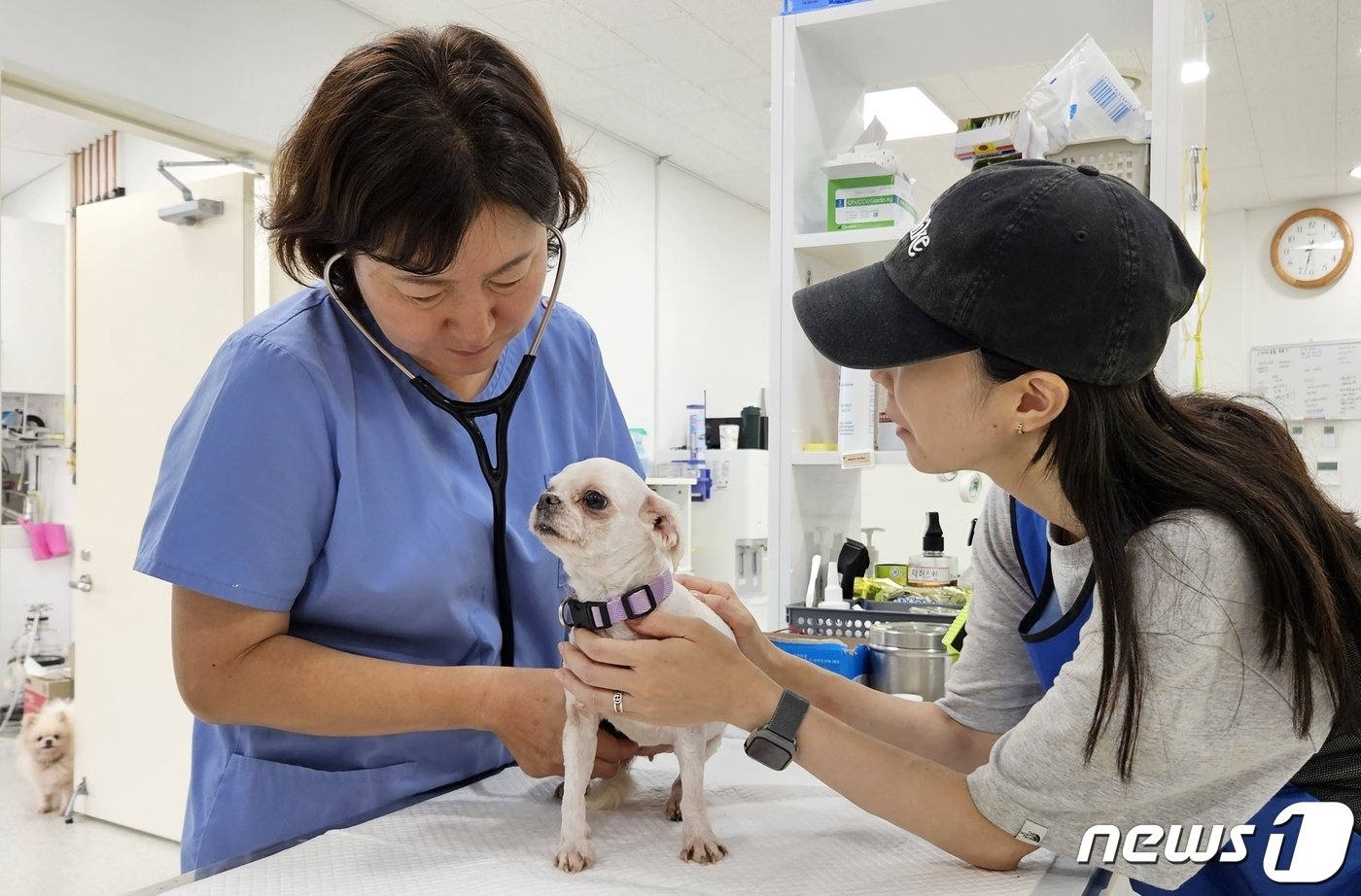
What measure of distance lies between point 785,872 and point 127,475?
3639 mm

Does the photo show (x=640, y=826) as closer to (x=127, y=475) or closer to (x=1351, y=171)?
(x=127, y=475)

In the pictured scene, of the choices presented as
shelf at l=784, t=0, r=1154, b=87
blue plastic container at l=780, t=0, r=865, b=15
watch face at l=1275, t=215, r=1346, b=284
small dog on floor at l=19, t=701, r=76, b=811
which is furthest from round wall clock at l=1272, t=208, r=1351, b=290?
small dog on floor at l=19, t=701, r=76, b=811

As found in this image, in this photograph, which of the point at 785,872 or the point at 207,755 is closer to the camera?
the point at 785,872

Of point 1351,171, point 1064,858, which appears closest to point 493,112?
point 1064,858

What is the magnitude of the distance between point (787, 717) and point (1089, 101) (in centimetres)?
137

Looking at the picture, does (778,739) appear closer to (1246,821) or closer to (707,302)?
(1246,821)

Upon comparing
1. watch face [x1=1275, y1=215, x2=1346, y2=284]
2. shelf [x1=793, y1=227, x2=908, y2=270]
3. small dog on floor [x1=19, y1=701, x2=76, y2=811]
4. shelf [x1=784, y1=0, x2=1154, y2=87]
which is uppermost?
watch face [x1=1275, y1=215, x2=1346, y2=284]

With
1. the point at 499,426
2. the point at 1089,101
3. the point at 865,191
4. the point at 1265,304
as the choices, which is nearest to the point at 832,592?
the point at 865,191

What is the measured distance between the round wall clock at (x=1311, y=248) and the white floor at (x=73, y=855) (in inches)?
275

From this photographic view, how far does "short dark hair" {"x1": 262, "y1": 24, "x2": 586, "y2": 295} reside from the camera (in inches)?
35.0

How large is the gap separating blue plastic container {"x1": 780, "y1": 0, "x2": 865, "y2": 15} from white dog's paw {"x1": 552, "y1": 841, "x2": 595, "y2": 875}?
1.76m

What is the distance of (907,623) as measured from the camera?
1.70 metres

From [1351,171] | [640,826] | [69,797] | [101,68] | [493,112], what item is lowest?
[69,797]

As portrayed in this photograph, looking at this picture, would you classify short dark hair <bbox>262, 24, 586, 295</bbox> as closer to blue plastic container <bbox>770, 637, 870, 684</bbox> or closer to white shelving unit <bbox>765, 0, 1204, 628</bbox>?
blue plastic container <bbox>770, 637, 870, 684</bbox>
